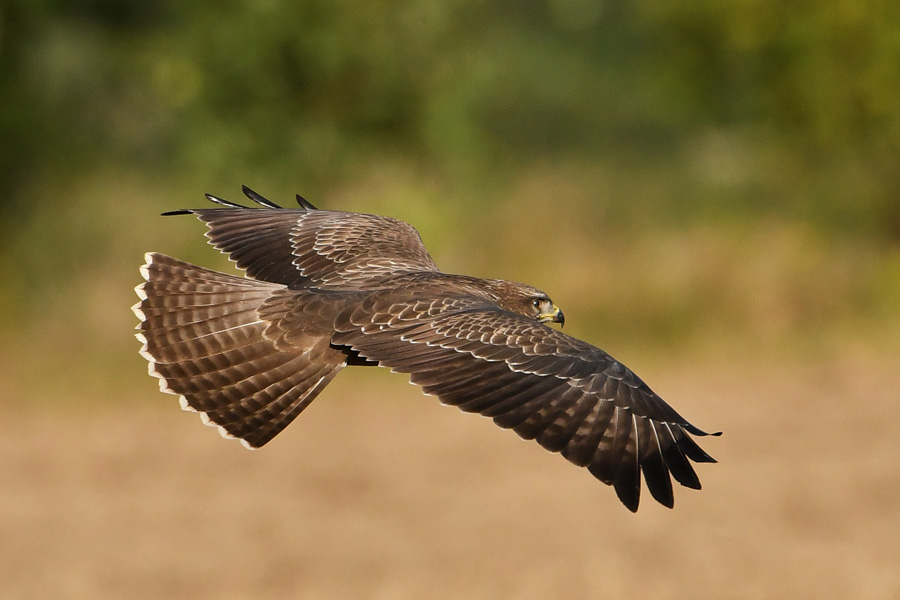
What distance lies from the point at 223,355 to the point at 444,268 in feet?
31.5

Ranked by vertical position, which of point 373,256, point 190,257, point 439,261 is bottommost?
point 373,256

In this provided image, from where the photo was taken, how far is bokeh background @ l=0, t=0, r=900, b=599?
13844mm

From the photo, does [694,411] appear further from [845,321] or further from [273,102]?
[273,102]

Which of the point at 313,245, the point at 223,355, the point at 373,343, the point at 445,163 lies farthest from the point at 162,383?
the point at 445,163

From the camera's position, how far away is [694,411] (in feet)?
54.8

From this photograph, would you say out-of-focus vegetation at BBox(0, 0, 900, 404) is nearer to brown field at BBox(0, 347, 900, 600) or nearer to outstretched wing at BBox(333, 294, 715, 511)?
brown field at BBox(0, 347, 900, 600)

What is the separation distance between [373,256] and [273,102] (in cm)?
1012

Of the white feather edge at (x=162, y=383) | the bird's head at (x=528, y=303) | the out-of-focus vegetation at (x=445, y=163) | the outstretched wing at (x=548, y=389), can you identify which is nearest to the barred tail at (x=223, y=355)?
the white feather edge at (x=162, y=383)

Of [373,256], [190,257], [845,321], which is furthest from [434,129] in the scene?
[373,256]

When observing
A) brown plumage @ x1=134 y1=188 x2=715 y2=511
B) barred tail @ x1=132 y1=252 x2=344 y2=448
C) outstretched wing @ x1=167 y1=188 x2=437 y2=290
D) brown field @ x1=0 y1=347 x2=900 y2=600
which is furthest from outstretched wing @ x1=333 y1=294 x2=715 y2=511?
brown field @ x1=0 y1=347 x2=900 y2=600

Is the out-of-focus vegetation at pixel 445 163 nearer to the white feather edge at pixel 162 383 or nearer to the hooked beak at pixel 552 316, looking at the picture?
the white feather edge at pixel 162 383

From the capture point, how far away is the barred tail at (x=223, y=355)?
6109 mm

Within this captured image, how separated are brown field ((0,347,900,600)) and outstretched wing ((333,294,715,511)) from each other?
687 centimetres

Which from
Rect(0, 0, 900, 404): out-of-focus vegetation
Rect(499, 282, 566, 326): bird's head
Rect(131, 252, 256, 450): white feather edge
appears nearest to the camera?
Rect(131, 252, 256, 450): white feather edge
